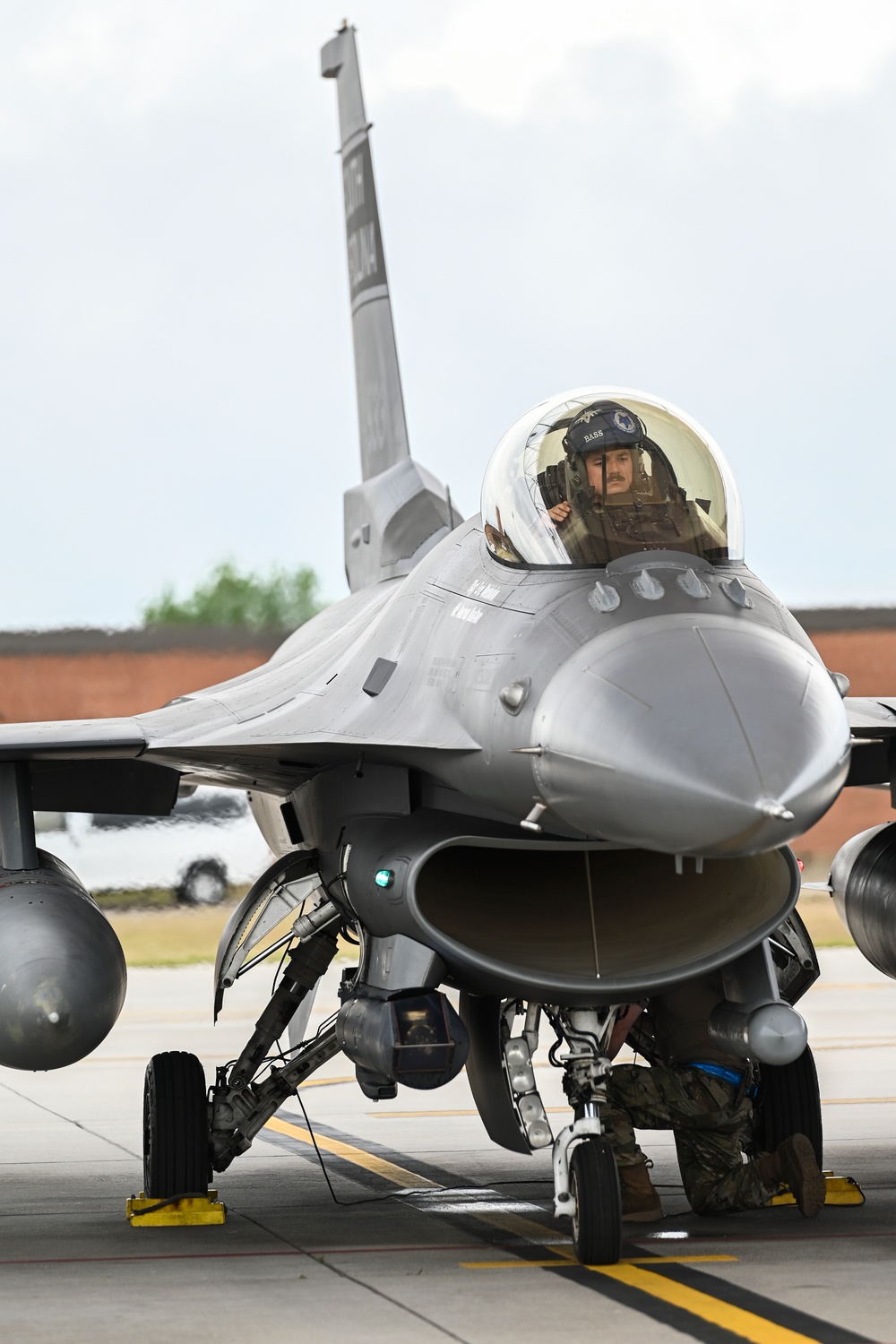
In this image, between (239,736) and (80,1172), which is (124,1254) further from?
(80,1172)

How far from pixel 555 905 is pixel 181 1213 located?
216 cm

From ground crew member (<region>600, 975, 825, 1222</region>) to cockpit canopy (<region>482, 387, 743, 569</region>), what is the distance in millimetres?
2065

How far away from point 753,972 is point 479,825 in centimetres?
114

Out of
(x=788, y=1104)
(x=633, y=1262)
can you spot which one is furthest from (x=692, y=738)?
(x=788, y=1104)

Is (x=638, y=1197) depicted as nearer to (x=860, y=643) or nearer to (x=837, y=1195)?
(x=837, y=1195)

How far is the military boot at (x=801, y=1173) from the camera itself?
7.38 m

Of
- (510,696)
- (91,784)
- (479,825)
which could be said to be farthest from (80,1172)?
(510,696)

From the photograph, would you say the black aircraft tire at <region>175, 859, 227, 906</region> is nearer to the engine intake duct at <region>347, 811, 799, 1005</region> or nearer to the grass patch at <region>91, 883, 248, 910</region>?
the grass patch at <region>91, 883, 248, 910</region>

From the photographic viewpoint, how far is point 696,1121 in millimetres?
Result: 7430

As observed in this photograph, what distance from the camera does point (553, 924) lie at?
6789 millimetres

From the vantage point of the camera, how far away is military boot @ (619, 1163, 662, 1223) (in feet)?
24.3

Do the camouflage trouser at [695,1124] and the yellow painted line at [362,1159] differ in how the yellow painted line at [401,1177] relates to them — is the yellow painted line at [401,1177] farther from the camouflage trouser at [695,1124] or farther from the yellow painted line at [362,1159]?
the camouflage trouser at [695,1124]

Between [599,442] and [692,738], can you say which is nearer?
[692,738]

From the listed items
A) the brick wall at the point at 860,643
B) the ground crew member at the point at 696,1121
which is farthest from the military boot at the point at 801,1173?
the brick wall at the point at 860,643
